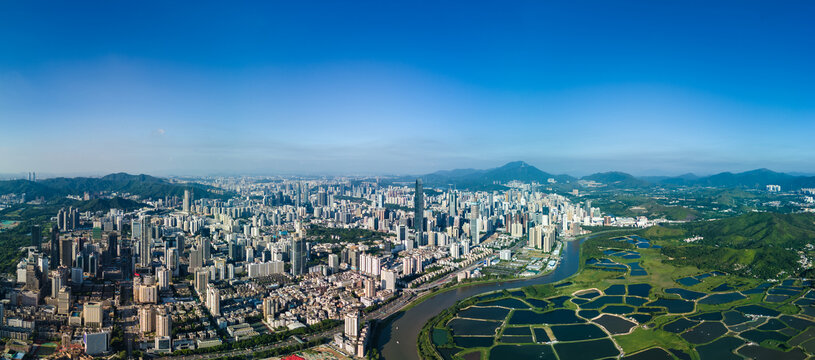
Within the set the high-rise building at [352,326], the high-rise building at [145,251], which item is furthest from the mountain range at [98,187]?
the high-rise building at [352,326]

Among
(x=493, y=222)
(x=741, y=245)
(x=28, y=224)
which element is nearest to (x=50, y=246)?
(x=28, y=224)

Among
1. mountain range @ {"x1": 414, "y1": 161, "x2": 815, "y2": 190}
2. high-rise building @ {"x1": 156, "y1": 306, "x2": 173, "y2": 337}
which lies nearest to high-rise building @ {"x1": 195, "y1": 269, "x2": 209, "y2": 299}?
high-rise building @ {"x1": 156, "y1": 306, "x2": 173, "y2": 337}

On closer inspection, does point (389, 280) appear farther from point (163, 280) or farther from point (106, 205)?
point (106, 205)

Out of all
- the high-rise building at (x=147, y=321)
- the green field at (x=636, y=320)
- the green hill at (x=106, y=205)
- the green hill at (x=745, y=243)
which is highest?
the green hill at (x=106, y=205)

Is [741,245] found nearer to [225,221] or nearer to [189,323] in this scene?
[189,323]

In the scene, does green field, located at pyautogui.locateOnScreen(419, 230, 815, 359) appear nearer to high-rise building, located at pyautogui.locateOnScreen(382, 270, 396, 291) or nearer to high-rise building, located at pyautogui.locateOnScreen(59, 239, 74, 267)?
high-rise building, located at pyautogui.locateOnScreen(382, 270, 396, 291)

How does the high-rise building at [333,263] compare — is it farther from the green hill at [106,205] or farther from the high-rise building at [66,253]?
the green hill at [106,205]
